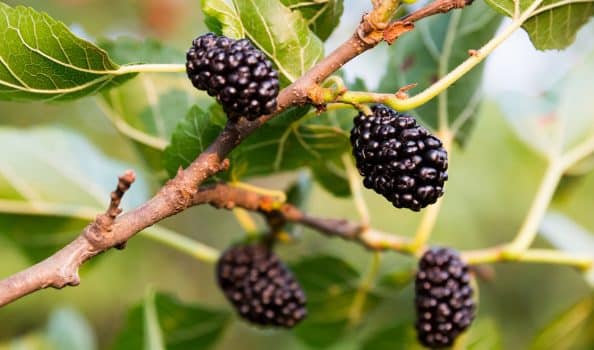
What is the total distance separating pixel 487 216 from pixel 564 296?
1.23 ft

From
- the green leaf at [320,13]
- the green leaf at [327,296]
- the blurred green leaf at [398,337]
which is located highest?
the green leaf at [320,13]

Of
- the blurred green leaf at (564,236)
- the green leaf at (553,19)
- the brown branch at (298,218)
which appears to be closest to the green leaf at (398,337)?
the brown branch at (298,218)

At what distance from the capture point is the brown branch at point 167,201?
2.41 feet

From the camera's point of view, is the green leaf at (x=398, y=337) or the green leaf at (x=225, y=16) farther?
the green leaf at (x=398, y=337)

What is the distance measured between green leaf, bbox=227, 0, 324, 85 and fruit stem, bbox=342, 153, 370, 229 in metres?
0.31

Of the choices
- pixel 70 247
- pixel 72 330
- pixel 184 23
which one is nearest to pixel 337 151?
pixel 70 247

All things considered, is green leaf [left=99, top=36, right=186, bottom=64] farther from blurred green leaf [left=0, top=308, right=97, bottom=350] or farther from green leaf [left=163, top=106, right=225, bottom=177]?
blurred green leaf [left=0, top=308, right=97, bottom=350]

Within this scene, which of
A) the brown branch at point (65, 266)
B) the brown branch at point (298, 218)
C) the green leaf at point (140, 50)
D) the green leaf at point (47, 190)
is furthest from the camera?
the green leaf at point (47, 190)

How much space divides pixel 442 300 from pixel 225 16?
491 mm

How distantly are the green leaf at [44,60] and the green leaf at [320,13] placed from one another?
0.22m

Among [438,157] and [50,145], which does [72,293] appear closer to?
[50,145]

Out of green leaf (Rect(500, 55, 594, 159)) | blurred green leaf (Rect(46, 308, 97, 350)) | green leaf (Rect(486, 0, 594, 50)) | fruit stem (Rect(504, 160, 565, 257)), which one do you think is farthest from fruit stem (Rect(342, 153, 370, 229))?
blurred green leaf (Rect(46, 308, 97, 350))

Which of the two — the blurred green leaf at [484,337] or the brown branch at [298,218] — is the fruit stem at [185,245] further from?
the blurred green leaf at [484,337]

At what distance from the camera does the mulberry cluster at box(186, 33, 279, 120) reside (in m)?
0.75
